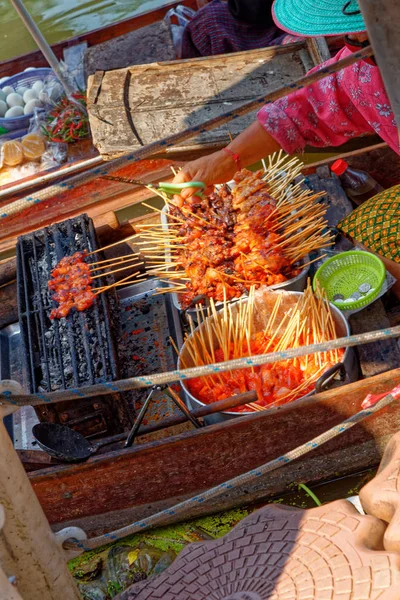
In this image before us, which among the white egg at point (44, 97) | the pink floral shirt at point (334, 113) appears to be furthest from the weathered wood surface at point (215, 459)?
the white egg at point (44, 97)

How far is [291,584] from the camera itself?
1444mm

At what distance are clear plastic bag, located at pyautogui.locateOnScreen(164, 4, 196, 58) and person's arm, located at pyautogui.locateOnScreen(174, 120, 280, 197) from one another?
3530mm

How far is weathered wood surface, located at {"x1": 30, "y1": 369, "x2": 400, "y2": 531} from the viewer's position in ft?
9.26

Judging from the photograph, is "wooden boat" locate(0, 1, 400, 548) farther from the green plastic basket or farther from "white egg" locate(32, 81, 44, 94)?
"white egg" locate(32, 81, 44, 94)

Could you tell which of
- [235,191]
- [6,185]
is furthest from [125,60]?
[235,191]

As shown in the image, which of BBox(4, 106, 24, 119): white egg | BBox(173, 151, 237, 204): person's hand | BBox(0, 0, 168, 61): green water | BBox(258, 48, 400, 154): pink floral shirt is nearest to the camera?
BBox(258, 48, 400, 154): pink floral shirt

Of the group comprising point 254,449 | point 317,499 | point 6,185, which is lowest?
point 317,499

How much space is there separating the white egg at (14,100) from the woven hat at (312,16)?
12.4 feet

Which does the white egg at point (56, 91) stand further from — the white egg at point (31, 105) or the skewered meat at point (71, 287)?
the skewered meat at point (71, 287)

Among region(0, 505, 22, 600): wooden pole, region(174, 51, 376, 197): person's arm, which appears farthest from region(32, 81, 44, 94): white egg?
region(0, 505, 22, 600): wooden pole

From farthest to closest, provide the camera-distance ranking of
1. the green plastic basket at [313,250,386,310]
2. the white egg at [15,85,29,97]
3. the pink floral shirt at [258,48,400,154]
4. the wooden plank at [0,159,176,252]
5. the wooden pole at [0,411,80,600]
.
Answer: the white egg at [15,85,29,97], the wooden plank at [0,159,176,252], the green plastic basket at [313,250,386,310], the pink floral shirt at [258,48,400,154], the wooden pole at [0,411,80,600]

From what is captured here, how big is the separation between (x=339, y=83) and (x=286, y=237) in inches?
35.7

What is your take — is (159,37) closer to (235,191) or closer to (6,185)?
(6,185)

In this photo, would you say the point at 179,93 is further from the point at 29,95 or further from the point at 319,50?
the point at 29,95
